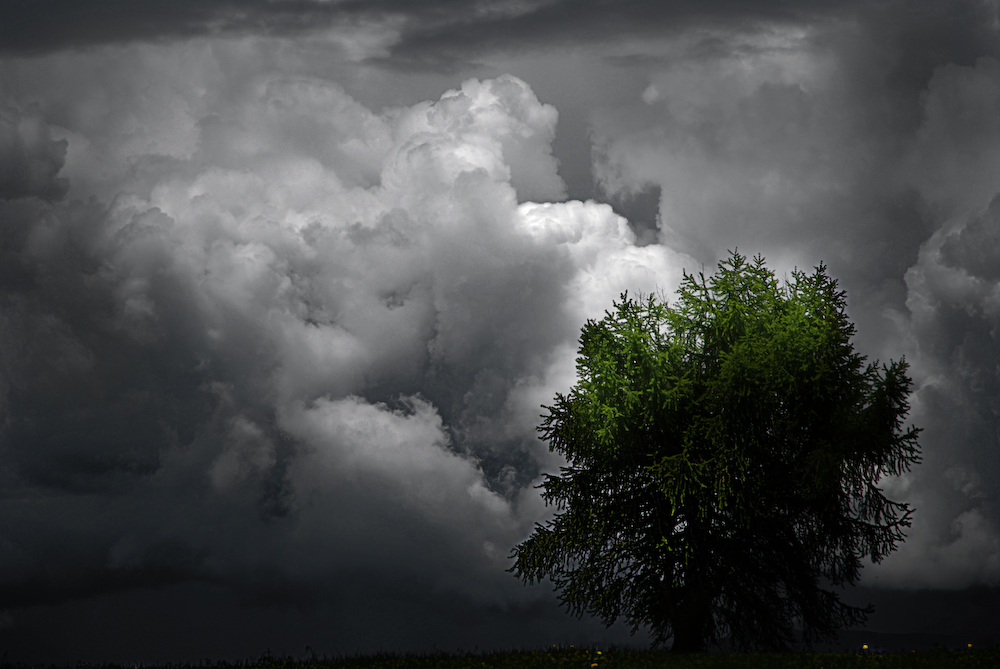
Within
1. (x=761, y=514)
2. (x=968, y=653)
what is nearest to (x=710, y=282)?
(x=761, y=514)

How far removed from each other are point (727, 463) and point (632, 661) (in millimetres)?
5991

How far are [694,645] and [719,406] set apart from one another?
645 centimetres

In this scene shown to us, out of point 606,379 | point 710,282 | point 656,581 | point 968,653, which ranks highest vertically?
point 710,282

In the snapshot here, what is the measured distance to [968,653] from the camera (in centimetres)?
1844

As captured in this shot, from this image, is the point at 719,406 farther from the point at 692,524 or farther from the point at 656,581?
the point at 656,581

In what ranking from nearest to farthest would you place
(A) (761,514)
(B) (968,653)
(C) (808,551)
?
1. (B) (968,653)
2. (A) (761,514)
3. (C) (808,551)

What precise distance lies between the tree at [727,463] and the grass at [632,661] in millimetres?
3568

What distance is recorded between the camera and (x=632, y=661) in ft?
63.0

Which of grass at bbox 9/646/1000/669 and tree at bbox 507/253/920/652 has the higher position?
tree at bbox 507/253/920/652

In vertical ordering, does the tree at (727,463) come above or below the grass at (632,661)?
above

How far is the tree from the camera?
22688 millimetres

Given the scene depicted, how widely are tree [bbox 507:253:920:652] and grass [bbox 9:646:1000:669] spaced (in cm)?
357

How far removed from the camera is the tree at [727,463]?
2269 centimetres

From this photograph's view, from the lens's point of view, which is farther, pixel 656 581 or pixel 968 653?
pixel 656 581
